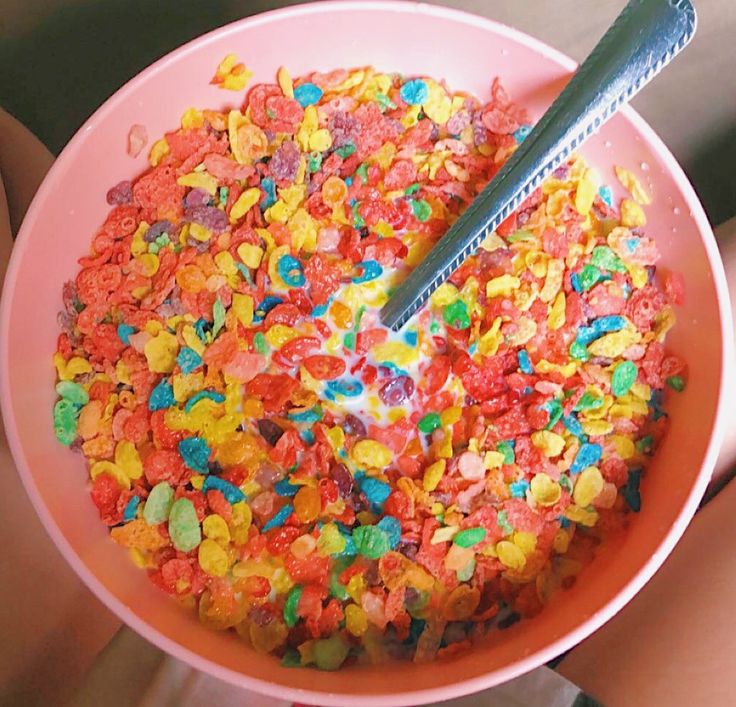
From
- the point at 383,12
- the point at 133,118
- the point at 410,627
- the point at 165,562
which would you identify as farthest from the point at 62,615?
Result: the point at 383,12

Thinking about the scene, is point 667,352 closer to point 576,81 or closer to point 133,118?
point 576,81

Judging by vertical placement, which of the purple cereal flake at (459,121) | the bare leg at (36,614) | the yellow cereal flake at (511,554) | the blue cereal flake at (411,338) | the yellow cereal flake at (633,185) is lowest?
the bare leg at (36,614)

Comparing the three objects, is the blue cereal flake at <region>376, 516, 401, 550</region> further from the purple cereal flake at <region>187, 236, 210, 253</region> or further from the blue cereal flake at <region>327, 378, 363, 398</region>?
the purple cereal flake at <region>187, 236, 210, 253</region>

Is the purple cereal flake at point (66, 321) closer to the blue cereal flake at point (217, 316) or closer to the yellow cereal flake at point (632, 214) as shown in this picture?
the blue cereal flake at point (217, 316)

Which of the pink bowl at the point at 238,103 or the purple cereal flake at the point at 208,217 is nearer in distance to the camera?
the pink bowl at the point at 238,103

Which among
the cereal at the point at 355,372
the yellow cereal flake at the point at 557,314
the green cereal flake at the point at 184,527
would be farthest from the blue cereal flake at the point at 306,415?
the yellow cereal flake at the point at 557,314

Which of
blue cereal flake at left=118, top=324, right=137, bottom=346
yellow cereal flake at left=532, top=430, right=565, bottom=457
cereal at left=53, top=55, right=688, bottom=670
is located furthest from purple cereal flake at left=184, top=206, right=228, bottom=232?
yellow cereal flake at left=532, top=430, right=565, bottom=457

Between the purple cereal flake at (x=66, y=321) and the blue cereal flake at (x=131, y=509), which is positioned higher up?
the purple cereal flake at (x=66, y=321)

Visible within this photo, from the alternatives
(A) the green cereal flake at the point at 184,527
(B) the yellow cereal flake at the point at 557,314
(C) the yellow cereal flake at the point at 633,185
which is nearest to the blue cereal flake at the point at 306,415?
(A) the green cereal flake at the point at 184,527

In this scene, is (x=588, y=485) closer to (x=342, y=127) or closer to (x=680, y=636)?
(x=680, y=636)
